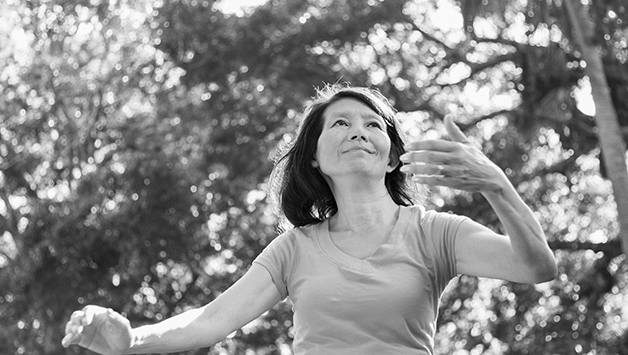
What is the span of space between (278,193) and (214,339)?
61cm

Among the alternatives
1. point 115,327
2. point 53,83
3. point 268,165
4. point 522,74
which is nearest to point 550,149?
point 522,74

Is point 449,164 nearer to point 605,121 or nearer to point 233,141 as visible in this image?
point 605,121

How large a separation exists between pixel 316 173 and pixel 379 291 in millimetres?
612

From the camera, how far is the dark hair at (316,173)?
3117mm

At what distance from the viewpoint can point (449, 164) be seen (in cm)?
226

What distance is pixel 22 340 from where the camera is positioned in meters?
15.2

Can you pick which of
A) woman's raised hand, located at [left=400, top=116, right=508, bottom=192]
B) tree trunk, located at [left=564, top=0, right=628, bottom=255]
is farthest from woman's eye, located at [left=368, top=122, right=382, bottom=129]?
tree trunk, located at [left=564, top=0, right=628, bottom=255]

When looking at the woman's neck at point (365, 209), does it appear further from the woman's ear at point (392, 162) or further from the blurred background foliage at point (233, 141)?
the blurred background foliage at point (233, 141)

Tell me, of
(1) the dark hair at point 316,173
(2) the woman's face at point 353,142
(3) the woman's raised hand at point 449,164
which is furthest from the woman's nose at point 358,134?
(3) the woman's raised hand at point 449,164

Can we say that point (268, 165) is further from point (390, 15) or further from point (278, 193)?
point (278, 193)

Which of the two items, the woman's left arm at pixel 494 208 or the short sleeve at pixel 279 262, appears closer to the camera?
the woman's left arm at pixel 494 208

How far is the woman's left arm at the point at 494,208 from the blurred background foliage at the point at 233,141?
1072 cm

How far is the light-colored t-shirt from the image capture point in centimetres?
269

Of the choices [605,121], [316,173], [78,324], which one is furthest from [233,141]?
[78,324]
